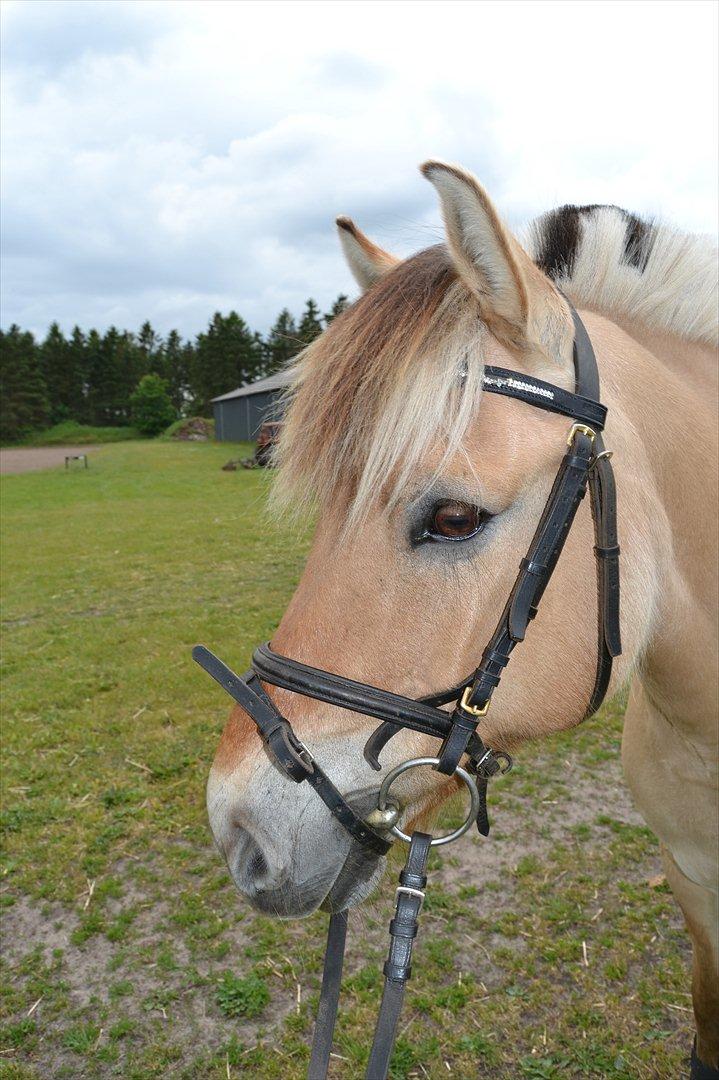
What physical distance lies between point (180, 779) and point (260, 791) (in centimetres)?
391

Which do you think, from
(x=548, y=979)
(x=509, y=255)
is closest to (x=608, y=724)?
(x=548, y=979)

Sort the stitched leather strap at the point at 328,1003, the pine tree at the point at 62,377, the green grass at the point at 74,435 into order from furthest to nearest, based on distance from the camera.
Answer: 1. the pine tree at the point at 62,377
2. the green grass at the point at 74,435
3. the stitched leather strap at the point at 328,1003

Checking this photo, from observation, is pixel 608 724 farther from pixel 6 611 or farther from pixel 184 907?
pixel 6 611

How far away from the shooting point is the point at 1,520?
18.1 meters

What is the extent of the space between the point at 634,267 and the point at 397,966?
6.43 feet

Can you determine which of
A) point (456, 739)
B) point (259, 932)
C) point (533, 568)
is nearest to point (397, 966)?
point (456, 739)

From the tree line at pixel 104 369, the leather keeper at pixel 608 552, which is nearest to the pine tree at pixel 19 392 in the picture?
the tree line at pixel 104 369

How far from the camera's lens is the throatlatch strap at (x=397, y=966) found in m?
1.43

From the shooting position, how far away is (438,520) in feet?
4.80

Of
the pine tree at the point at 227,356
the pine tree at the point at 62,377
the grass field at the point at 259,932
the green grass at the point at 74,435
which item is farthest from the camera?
the pine tree at the point at 62,377

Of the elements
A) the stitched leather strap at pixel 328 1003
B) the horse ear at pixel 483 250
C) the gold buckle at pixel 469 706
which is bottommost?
the stitched leather strap at pixel 328 1003

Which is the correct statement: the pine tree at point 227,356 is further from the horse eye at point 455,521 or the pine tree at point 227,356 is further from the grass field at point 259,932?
the horse eye at point 455,521

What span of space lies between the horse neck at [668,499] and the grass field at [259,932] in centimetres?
101

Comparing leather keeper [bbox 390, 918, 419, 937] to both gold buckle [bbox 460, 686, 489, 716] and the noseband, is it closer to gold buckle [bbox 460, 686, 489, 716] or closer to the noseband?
the noseband
